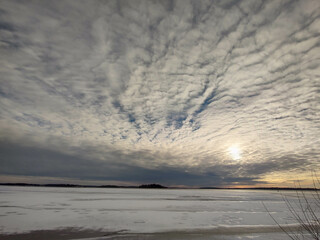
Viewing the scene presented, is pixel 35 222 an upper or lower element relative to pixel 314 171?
lower

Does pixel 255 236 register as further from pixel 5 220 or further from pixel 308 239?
pixel 5 220

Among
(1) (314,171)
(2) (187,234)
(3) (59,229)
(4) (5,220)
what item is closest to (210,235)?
(2) (187,234)

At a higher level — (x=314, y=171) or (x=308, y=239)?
(x=314, y=171)

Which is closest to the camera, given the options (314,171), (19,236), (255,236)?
(314,171)

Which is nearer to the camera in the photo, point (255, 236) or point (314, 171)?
point (314, 171)

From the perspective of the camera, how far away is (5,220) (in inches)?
463

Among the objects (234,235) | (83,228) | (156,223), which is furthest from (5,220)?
(234,235)

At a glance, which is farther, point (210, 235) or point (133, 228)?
point (133, 228)

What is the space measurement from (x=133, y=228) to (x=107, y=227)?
55.8 inches

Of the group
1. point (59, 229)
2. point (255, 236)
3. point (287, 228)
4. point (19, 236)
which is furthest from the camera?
point (287, 228)

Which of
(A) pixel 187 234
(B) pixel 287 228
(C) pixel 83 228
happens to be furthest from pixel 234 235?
(C) pixel 83 228

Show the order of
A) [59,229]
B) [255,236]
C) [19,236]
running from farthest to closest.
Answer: [59,229] → [255,236] → [19,236]

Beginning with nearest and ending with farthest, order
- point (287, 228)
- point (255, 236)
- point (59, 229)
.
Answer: point (255, 236) → point (59, 229) → point (287, 228)

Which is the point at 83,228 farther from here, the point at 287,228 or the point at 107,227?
the point at 287,228
